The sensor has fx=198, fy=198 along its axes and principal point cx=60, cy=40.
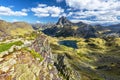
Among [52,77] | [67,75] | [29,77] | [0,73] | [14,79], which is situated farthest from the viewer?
[67,75]

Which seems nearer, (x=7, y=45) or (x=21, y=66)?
(x=21, y=66)

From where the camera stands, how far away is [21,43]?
74.2m

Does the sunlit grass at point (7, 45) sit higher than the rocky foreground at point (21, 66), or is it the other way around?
the sunlit grass at point (7, 45)

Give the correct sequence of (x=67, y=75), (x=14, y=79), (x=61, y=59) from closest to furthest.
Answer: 1. (x=14, y=79)
2. (x=67, y=75)
3. (x=61, y=59)

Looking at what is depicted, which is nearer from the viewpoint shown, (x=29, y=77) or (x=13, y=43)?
(x=29, y=77)

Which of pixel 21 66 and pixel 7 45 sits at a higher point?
pixel 7 45

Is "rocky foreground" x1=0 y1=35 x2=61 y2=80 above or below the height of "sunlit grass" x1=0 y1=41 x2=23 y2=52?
below

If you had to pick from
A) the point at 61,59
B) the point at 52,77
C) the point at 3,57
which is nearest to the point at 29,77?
the point at 3,57

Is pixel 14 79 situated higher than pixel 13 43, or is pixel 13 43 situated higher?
pixel 13 43

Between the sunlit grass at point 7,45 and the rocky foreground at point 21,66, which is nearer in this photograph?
the rocky foreground at point 21,66

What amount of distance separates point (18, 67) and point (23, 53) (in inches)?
258

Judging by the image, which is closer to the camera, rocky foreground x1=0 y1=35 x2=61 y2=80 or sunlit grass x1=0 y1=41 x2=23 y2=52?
rocky foreground x1=0 y1=35 x2=61 y2=80

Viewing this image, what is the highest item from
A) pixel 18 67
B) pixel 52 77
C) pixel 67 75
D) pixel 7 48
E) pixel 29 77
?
pixel 7 48

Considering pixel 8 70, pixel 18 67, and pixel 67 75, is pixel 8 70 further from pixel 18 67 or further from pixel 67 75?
pixel 67 75
